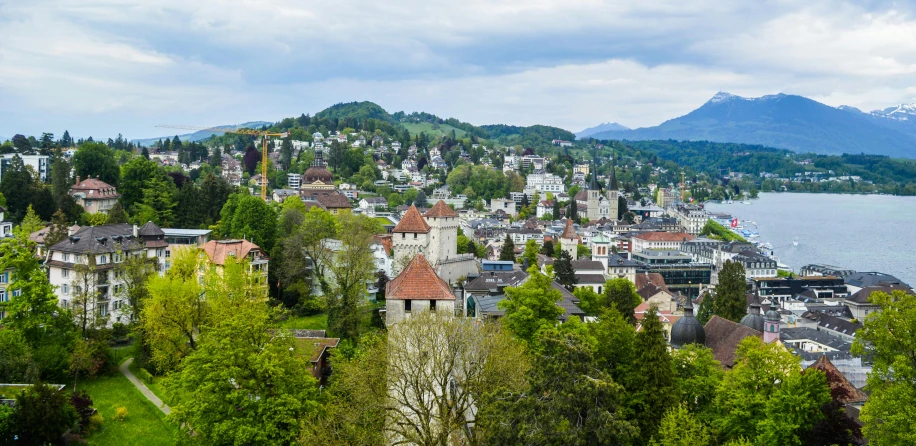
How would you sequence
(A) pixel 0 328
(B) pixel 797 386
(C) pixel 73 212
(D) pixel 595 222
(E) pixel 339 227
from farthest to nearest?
(D) pixel 595 222, (C) pixel 73 212, (E) pixel 339 227, (A) pixel 0 328, (B) pixel 797 386

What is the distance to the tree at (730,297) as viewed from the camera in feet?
172

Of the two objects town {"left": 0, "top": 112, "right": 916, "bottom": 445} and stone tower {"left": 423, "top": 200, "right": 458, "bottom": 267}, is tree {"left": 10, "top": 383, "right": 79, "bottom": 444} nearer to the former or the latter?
town {"left": 0, "top": 112, "right": 916, "bottom": 445}

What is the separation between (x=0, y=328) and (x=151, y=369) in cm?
682

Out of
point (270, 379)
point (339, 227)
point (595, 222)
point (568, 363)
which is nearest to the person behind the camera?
point (568, 363)

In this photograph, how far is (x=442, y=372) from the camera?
2136 cm

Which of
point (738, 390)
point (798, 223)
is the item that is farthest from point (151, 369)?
point (798, 223)

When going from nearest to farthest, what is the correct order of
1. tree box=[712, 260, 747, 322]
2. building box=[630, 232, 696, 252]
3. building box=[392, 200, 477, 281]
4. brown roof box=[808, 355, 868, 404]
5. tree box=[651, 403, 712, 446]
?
tree box=[651, 403, 712, 446] < brown roof box=[808, 355, 868, 404] < building box=[392, 200, 477, 281] < tree box=[712, 260, 747, 322] < building box=[630, 232, 696, 252]

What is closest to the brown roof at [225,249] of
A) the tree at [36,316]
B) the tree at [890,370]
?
the tree at [36,316]

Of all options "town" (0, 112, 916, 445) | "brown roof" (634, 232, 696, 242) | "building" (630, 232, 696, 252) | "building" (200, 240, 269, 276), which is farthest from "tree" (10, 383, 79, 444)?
"brown roof" (634, 232, 696, 242)

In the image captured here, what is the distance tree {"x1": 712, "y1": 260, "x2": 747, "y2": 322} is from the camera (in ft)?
172

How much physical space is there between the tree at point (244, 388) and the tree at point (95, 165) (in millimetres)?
48906

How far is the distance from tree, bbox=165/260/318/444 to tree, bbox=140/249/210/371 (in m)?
7.99

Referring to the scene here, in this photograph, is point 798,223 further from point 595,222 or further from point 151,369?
point 151,369

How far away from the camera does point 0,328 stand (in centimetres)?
3459
